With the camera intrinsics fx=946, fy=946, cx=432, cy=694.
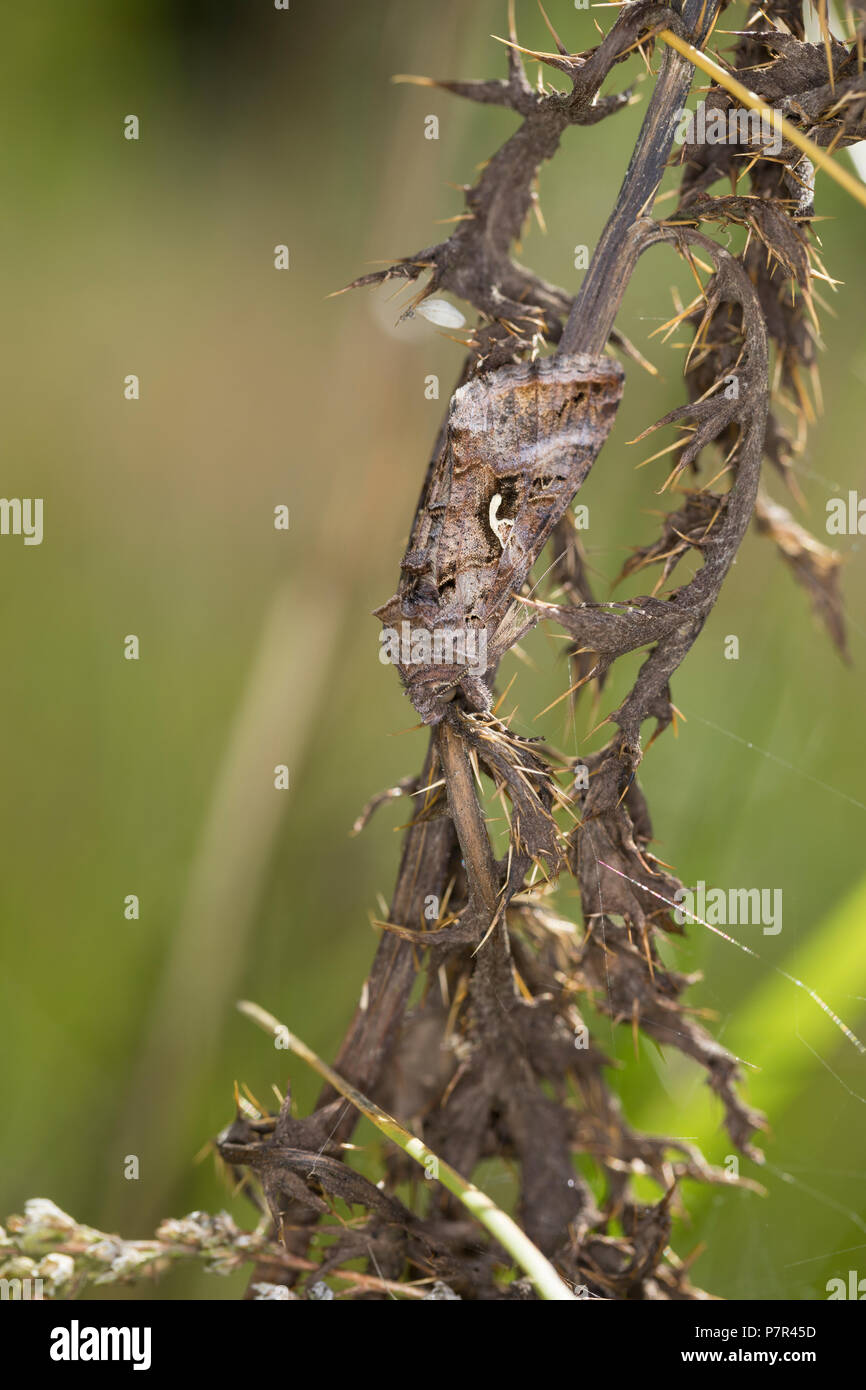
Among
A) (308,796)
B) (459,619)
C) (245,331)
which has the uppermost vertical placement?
(245,331)

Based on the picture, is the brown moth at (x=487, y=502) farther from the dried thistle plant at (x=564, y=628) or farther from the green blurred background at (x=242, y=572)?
the green blurred background at (x=242, y=572)

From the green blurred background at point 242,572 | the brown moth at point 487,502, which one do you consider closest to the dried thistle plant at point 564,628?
the brown moth at point 487,502

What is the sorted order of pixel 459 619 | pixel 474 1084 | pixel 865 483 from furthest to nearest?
pixel 865 483 < pixel 474 1084 < pixel 459 619

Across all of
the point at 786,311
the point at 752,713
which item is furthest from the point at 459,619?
the point at 752,713

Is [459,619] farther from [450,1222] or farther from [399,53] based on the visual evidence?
[399,53]

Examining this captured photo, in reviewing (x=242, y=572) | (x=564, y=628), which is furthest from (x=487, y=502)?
(x=242, y=572)
